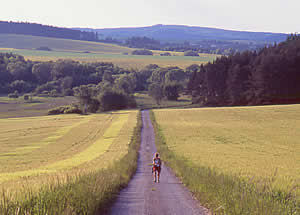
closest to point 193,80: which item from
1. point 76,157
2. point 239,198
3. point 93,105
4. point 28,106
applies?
point 93,105

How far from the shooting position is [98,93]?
126 m

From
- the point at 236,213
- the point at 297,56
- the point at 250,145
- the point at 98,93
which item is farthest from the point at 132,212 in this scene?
the point at 98,93

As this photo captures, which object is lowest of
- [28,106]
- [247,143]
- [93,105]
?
[28,106]

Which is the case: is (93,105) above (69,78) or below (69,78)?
below

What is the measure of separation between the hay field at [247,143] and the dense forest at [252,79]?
59.0ft

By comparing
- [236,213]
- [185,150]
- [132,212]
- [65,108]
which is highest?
[236,213]

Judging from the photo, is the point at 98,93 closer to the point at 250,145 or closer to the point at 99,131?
the point at 99,131

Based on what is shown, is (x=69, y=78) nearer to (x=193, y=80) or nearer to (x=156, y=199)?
(x=193, y=80)

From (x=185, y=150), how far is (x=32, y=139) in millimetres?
28779

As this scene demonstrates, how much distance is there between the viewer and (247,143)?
4294 centimetres

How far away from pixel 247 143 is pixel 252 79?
6062 centimetres

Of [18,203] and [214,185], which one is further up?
[18,203]

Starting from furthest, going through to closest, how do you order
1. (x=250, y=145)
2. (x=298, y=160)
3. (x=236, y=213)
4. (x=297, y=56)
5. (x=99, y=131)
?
(x=297, y=56), (x=99, y=131), (x=250, y=145), (x=298, y=160), (x=236, y=213)

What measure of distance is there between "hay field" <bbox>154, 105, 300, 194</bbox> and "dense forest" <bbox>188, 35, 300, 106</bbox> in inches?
708
